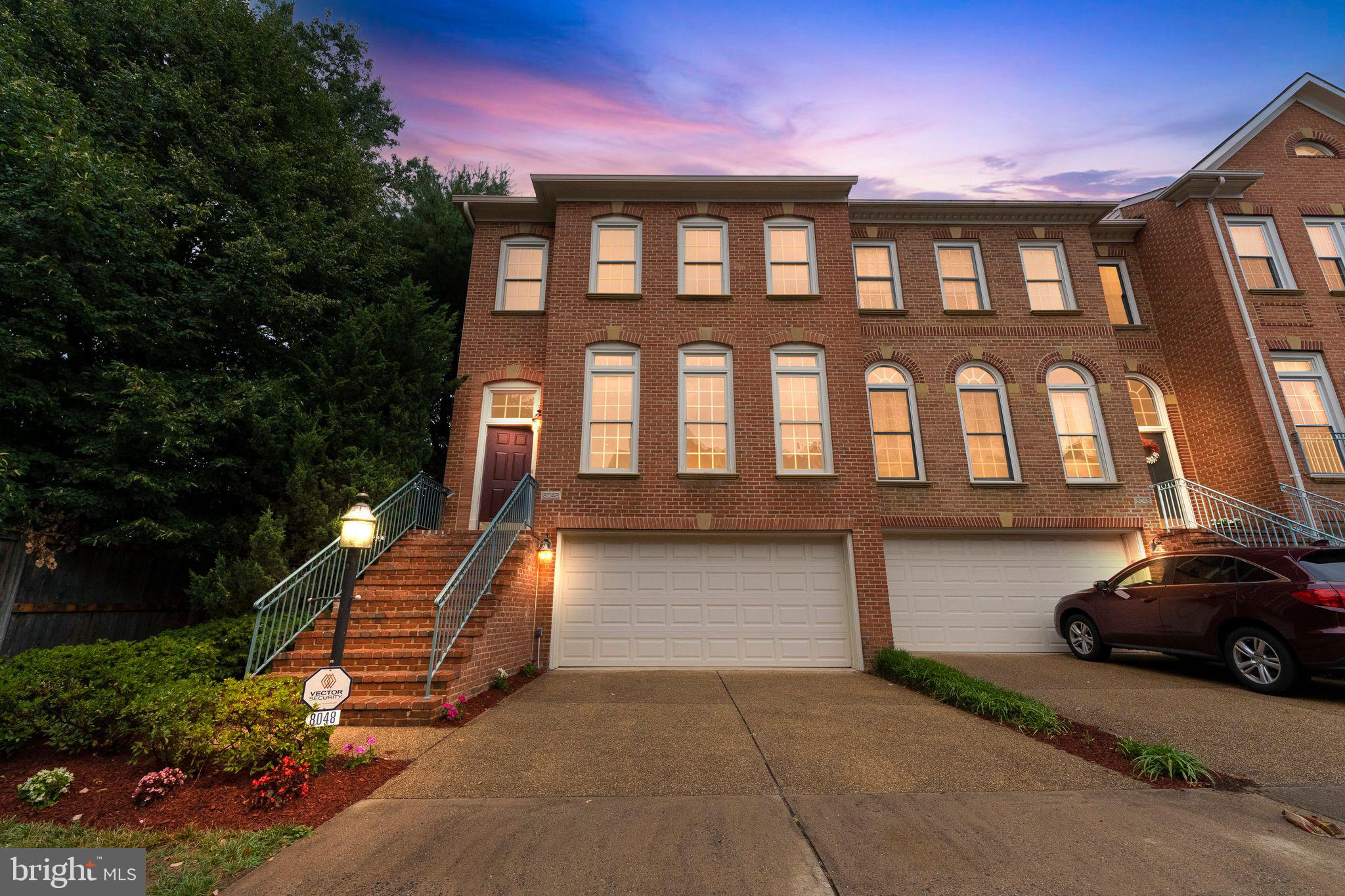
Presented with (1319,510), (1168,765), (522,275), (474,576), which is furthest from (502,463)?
(1319,510)

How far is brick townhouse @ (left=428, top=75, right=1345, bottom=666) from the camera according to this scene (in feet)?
30.0

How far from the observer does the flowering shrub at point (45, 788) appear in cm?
361

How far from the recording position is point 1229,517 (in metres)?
9.85

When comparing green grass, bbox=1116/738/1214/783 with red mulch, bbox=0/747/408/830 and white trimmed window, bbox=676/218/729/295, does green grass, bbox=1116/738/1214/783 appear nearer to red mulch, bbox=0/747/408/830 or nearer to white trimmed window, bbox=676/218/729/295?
red mulch, bbox=0/747/408/830

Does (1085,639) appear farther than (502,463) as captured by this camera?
No

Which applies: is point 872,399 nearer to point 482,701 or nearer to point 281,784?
point 482,701

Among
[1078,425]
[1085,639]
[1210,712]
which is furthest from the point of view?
[1078,425]

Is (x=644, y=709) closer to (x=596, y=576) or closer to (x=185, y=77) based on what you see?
(x=596, y=576)

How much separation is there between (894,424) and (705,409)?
4.07 m

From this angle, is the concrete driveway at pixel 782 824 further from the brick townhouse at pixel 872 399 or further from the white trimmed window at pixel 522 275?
the white trimmed window at pixel 522 275

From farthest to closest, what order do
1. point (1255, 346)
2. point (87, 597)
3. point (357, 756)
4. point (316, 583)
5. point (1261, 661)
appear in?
point (1255, 346) → point (87, 597) → point (316, 583) → point (1261, 661) → point (357, 756)

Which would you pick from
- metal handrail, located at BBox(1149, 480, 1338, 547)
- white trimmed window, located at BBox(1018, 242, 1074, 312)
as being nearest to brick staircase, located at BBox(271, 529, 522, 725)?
white trimmed window, located at BBox(1018, 242, 1074, 312)

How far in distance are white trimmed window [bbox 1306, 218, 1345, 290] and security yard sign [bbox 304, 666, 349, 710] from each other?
1921cm

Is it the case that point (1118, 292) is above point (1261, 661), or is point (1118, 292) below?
above
